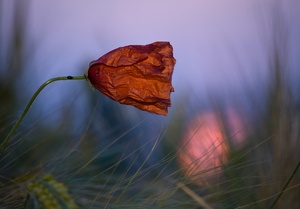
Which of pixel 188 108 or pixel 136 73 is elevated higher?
pixel 136 73

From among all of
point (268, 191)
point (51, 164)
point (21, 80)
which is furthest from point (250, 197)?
point (21, 80)

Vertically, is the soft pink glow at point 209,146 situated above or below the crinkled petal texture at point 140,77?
below

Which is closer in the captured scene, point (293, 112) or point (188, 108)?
point (293, 112)

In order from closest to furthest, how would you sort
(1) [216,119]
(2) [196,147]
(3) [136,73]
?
(3) [136,73], (1) [216,119], (2) [196,147]

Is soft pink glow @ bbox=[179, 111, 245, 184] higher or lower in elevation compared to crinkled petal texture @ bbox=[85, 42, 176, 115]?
lower

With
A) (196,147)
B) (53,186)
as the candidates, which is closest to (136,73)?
(53,186)

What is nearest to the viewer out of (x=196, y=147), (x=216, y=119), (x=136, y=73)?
(x=136, y=73)

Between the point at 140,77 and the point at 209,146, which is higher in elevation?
the point at 140,77

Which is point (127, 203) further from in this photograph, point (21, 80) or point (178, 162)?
point (21, 80)
